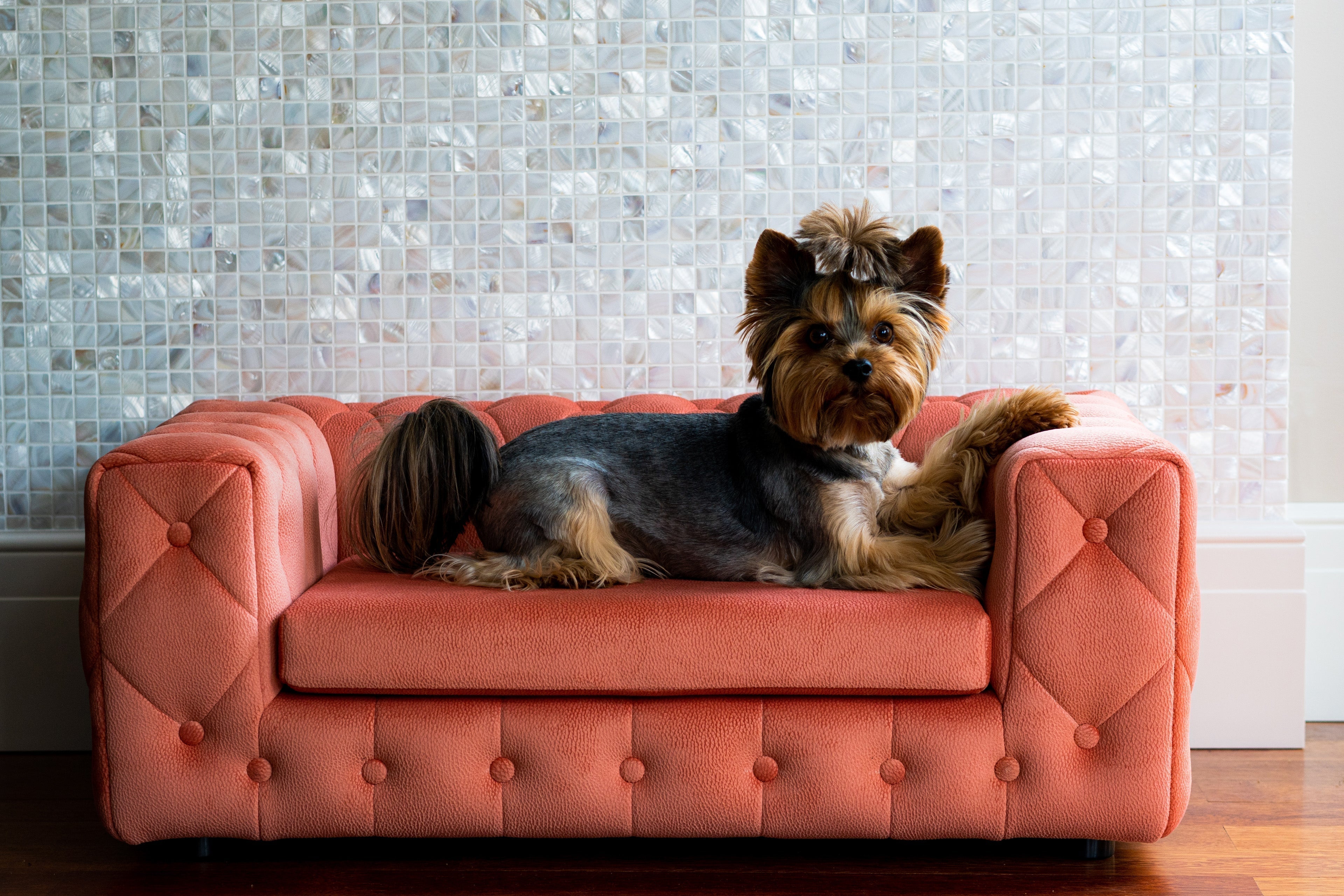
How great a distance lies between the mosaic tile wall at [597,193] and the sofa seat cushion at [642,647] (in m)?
1.18

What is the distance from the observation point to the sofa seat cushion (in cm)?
199

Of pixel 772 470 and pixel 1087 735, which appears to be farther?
pixel 772 470

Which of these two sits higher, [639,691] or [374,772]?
[639,691]

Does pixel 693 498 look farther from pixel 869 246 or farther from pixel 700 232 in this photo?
pixel 700 232

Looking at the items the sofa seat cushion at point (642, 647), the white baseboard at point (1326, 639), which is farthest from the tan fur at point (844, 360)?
the white baseboard at point (1326, 639)

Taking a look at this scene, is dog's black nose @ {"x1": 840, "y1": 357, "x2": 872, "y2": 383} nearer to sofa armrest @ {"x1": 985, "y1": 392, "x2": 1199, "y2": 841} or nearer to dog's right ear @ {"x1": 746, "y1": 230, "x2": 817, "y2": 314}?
dog's right ear @ {"x1": 746, "y1": 230, "x2": 817, "y2": 314}

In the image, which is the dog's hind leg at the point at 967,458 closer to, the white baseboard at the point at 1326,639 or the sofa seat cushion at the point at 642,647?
the sofa seat cushion at the point at 642,647

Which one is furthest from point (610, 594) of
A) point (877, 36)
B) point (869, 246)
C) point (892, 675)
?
point (877, 36)

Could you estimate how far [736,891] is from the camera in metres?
2.02

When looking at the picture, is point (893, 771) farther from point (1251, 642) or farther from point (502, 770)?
point (1251, 642)

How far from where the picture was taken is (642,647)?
6.59 ft

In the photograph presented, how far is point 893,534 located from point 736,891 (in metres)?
0.83

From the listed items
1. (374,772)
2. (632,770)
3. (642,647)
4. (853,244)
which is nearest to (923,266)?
(853,244)

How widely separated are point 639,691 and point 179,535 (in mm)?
949
